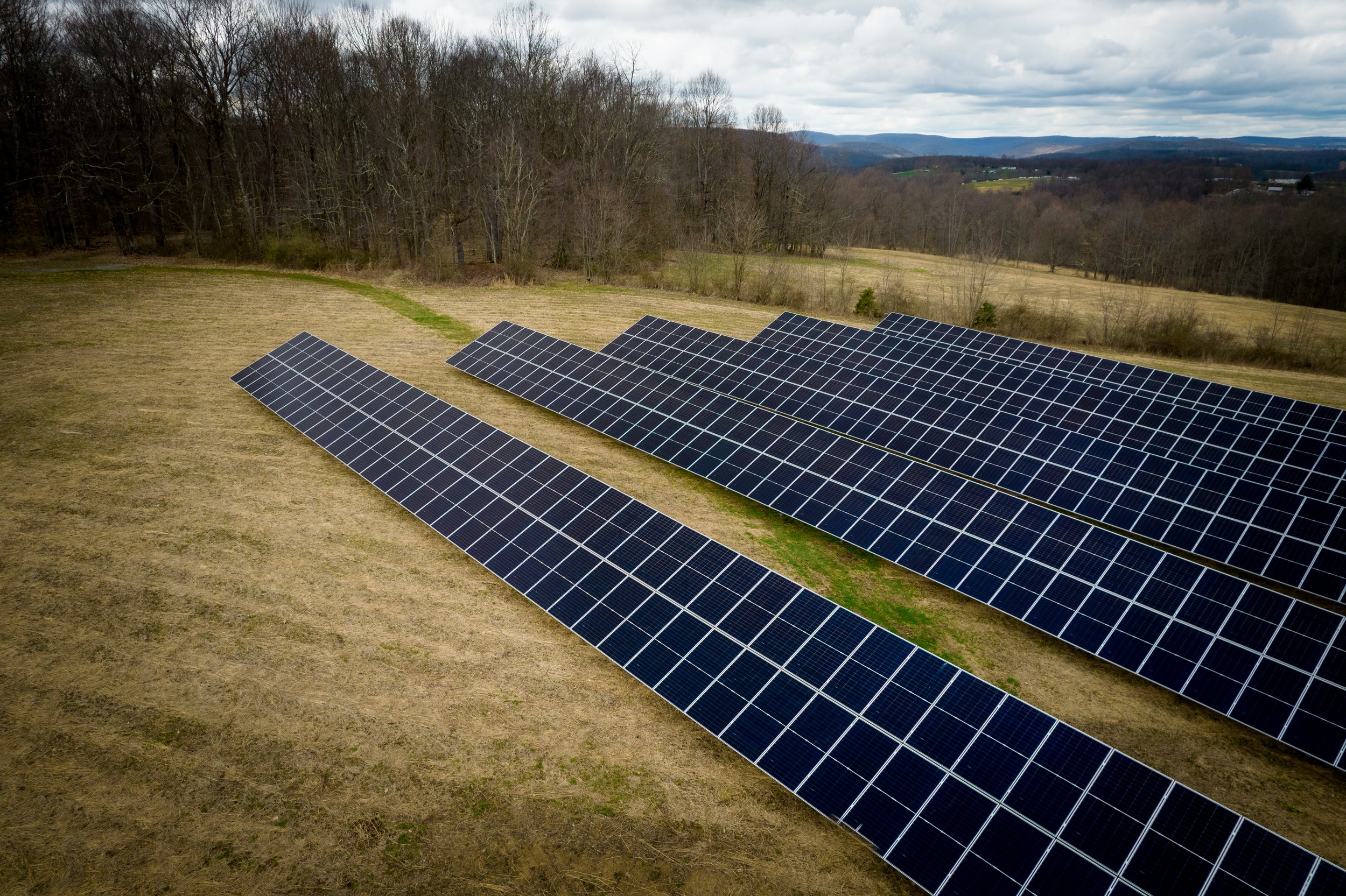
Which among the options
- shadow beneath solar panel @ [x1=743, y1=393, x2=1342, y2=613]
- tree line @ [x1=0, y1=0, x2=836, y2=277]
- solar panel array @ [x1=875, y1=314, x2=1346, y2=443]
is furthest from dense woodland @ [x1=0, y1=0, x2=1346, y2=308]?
shadow beneath solar panel @ [x1=743, y1=393, x2=1342, y2=613]

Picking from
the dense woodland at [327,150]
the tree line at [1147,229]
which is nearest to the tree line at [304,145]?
the dense woodland at [327,150]

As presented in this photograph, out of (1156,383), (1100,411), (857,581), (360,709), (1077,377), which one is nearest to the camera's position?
(360,709)

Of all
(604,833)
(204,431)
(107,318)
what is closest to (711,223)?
(107,318)

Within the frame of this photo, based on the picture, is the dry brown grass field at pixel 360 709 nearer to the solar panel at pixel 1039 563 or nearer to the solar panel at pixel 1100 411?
the solar panel at pixel 1039 563

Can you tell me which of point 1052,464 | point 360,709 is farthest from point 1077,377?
point 360,709

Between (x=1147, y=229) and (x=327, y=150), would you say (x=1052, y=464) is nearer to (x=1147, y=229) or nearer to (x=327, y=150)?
(x=327, y=150)

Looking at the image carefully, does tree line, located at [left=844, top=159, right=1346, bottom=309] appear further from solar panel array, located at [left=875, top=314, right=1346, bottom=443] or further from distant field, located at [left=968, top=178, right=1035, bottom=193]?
distant field, located at [left=968, top=178, right=1035, bottom=193]
